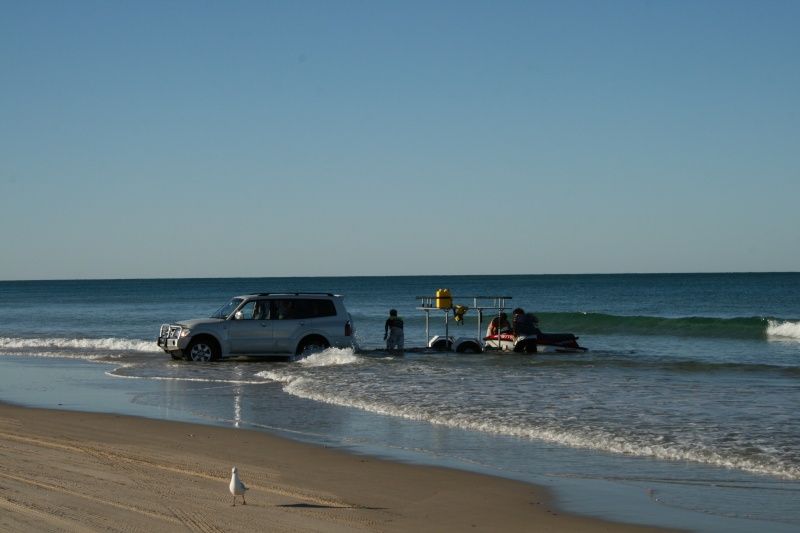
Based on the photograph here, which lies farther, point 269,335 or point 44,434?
point 269,335

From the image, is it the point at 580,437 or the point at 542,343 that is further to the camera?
the point at 542,343

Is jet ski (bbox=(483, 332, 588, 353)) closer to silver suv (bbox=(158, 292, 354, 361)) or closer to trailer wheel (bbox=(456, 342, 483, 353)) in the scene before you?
trailer wheel (bbox=(456, 342, 483, 353))

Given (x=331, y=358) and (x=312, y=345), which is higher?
(x=312, y=345)

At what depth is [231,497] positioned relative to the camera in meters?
7.72

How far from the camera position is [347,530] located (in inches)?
268

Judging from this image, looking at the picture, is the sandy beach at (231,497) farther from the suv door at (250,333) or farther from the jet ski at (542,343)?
the jet ski at (542,343)

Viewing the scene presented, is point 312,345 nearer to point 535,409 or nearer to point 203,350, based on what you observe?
point 203,350

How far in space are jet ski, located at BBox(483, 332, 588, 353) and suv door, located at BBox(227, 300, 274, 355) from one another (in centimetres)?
630

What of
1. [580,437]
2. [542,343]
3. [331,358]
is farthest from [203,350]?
[580,437]

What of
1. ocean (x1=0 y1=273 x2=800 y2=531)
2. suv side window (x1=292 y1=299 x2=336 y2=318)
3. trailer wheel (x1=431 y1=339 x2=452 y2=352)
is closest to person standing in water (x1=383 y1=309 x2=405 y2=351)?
ocean (x1=0 y1=273 x2=800 y2=531)

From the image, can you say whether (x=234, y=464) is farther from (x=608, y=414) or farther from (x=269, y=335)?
(x=269, y=335)

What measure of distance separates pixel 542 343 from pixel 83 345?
15.8 meters

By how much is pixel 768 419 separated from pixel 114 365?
15935mm

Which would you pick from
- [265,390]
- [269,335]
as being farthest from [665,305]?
[265,390]
